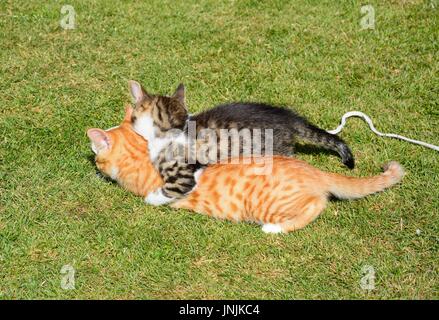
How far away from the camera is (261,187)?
4102 millimetres

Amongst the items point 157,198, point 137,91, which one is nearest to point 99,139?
point 137,91

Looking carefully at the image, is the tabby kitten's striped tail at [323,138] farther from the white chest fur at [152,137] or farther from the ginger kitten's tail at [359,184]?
the white chest fur at [152,137]

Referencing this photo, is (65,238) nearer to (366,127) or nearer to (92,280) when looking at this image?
(92,280)

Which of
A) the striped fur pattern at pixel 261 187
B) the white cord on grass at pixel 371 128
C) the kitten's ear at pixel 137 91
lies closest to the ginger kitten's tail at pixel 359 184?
the striped fur pattern at pixel 261 187

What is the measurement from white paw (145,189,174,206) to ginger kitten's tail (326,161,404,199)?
1.19 meters

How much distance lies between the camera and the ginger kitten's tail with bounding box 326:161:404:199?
163 inches

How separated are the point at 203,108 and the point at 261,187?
61.1 inches

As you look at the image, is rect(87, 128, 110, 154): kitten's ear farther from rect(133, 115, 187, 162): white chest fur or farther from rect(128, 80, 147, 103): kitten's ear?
rect(128, 80, 147, 103): kitten's ear

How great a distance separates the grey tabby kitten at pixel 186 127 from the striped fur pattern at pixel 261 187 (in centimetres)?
11

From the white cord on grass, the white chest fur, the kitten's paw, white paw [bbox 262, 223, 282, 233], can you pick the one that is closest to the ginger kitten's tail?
white paw [bbox 262, 223, 282, 233]

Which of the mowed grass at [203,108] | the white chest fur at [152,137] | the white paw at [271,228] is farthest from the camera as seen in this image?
the white chest fur at [152,137]

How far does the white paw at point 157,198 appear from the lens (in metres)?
4.25

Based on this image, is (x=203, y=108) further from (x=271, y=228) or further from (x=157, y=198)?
(x=271, y=228)
